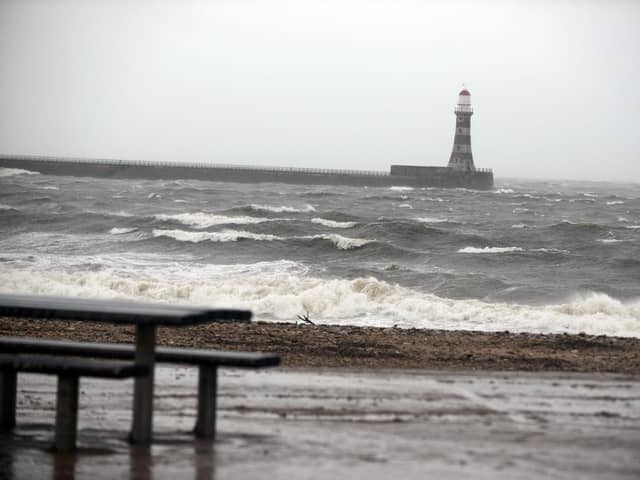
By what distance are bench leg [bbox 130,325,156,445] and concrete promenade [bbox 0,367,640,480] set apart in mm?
86

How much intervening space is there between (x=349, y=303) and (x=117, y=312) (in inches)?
433

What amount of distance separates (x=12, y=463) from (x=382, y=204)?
4579cm

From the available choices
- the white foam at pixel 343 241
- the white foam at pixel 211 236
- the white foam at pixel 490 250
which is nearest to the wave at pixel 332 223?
the white foam at pixel 211 236

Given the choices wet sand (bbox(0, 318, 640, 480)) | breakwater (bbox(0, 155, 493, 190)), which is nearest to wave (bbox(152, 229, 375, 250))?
wet sand (bbox(0, 318, 640, 480))

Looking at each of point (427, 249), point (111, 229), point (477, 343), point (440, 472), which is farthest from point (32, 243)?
point (440, 472)

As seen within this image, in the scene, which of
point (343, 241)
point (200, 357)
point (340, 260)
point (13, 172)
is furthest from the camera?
point (13, 172)

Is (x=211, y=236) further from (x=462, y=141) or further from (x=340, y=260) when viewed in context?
(x=462, y=141)

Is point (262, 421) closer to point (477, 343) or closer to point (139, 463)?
point (139, 463)

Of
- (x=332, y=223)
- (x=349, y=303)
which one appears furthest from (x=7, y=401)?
(x=332, y=223)

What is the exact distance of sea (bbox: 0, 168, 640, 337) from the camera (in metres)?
15.5

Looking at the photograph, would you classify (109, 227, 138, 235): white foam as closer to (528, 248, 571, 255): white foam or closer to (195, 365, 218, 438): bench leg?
(528, 248, 571, 255): white foam

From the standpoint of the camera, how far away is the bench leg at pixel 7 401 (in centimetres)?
546

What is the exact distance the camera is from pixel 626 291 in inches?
811

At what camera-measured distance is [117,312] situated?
16.5 ft
